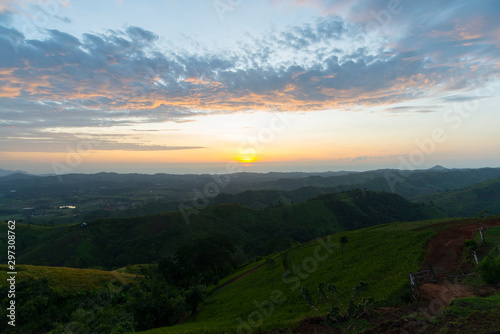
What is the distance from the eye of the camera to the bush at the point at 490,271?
16.1 m

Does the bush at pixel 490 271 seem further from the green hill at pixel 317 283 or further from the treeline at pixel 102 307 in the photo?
the treeline at pixel 102 307

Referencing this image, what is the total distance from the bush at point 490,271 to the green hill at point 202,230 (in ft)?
246

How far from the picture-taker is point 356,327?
13633 mm

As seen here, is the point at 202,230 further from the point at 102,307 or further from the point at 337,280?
the point at 337,280

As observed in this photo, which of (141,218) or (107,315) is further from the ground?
(107,315)

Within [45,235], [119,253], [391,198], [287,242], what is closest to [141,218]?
[119,253]

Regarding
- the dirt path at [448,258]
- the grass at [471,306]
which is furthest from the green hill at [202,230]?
the grass at [471,306]

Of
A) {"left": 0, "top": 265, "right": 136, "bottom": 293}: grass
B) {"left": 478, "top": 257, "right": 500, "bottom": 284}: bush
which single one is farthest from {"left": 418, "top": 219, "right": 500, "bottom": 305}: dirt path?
{"left": 0, "top": 265, "right": 136, "bottom": 293}: grass

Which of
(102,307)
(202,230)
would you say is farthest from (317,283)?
(202,230)

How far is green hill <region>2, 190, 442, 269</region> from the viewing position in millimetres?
104250

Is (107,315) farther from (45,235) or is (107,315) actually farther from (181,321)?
(45,235)

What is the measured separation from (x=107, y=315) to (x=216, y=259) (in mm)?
38536

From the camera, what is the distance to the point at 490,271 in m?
16.3

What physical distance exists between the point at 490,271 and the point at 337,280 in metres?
13.6
